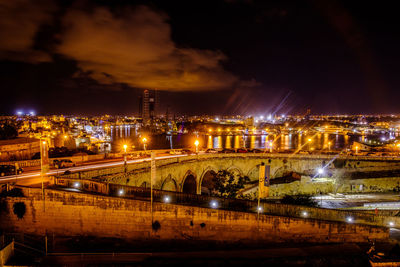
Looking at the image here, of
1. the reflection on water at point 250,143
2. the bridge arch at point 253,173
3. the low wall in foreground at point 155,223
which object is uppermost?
the low wall in foreground at point 155,223

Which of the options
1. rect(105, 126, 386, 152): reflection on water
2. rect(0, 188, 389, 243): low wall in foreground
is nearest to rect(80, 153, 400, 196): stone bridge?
rect(0, 188, 389, 243): low wall in foreground

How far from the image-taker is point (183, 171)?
21516mm

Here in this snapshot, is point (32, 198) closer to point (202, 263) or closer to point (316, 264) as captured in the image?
point (202, 263)

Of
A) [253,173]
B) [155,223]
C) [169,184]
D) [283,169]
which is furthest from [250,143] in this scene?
[155,223]

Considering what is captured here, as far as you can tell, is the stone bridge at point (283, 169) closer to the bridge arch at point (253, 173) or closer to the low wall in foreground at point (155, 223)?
the bridge arch at point (253, 173)

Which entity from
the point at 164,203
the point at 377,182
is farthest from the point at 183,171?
the point at 377,182

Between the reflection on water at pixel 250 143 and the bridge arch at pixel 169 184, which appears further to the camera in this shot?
the reflection on water at pixel 250 143

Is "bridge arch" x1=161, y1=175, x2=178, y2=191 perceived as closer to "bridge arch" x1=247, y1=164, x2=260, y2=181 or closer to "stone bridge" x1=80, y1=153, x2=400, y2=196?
"stone bridge" x1=80, y1=153, x2=400, y2=196

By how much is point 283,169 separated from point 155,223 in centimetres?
2003

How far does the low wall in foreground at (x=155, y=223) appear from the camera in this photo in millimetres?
10922

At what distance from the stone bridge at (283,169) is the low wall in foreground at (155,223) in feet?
20.7

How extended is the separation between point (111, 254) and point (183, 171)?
12.2 meters

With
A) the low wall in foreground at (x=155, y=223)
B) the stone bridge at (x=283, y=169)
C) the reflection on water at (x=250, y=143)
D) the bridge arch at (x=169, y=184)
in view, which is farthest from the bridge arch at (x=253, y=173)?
the reflection on water at (x=250, y=143)

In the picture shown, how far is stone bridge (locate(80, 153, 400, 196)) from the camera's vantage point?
65.8ft
